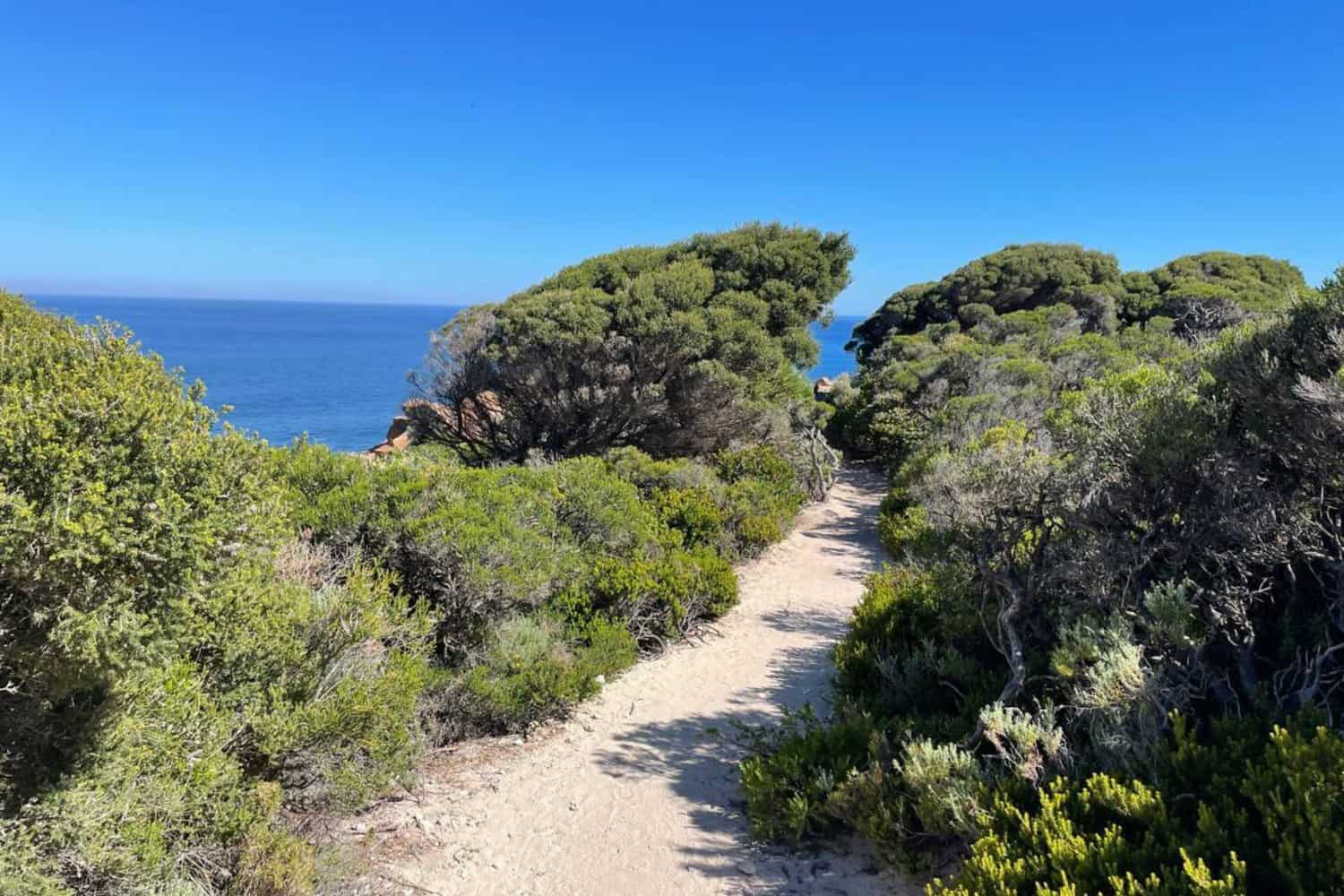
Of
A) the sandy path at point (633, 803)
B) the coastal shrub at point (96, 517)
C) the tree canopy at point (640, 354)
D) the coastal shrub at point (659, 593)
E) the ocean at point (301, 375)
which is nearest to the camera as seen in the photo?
the coastal shrub at point (96, 517)

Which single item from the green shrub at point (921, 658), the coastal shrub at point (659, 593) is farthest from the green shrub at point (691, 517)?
the green shrub at point (921, 658)

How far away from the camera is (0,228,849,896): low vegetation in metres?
2.62

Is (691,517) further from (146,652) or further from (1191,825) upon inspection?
(146,652)

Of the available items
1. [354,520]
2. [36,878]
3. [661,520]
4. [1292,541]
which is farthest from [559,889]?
[661,520]

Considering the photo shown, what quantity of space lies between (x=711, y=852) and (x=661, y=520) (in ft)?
19.4

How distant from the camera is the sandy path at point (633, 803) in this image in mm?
4500

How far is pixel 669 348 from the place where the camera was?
43.7 ft

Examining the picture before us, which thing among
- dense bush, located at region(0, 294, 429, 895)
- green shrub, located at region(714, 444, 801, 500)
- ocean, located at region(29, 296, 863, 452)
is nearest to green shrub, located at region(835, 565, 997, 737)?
dense bush, located at region(0, 294, 429, 895)

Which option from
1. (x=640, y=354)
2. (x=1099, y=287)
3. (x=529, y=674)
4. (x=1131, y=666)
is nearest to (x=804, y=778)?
(x=1131, y=666)

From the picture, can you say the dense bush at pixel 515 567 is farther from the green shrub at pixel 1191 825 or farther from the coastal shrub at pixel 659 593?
the green shrub at pixel 1191 825

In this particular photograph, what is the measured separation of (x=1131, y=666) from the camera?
397 cm

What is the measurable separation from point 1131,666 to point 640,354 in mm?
10401

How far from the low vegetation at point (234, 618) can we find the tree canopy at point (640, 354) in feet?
15.8

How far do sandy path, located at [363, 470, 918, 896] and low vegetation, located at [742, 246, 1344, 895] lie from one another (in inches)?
15.1
